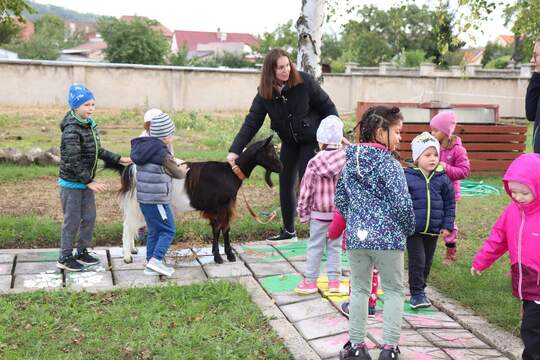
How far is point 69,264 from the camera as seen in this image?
569 cm

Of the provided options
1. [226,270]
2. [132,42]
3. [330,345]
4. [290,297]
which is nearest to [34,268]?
[226,270]

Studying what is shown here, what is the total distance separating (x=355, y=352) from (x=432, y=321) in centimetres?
114

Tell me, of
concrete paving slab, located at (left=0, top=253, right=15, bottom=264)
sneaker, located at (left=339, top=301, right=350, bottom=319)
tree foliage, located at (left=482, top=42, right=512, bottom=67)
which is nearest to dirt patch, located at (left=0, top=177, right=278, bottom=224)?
concrete paving slab, located at (left=0, top=253, right=15, bottom=264)

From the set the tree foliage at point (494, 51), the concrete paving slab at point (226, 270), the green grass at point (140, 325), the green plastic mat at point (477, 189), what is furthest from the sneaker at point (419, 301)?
the tree foliage at point (494, 51)

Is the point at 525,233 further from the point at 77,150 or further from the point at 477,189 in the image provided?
the point at 477,189

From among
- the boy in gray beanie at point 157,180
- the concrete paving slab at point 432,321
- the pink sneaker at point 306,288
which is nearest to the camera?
the concrete paving slab at point 432,321

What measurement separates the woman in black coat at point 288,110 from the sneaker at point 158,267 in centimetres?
123

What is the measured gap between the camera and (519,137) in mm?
12305

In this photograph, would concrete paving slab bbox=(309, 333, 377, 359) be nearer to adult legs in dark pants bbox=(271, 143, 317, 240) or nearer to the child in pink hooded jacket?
the child in pink hooded jacket

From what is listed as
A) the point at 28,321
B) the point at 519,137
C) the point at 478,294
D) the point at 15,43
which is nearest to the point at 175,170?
the point at 28,321

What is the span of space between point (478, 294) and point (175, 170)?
2845 mm

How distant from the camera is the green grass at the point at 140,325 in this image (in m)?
4.07

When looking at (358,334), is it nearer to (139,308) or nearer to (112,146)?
(139,308)

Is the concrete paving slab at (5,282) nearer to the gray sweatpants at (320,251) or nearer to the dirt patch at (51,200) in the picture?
the dirt patch at (51,200)
